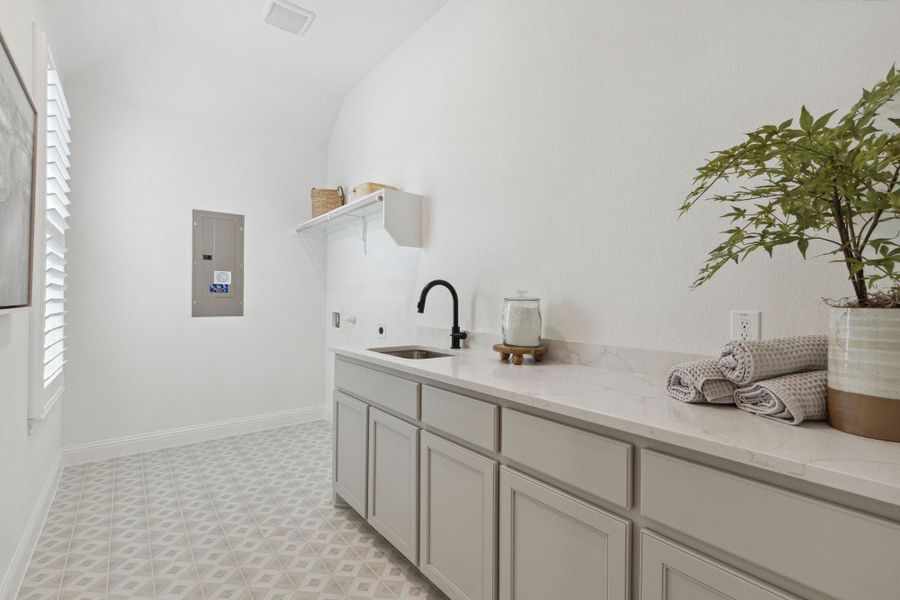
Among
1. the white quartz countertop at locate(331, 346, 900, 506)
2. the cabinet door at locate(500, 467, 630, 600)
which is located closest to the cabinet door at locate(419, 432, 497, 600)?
the cabinet door at locate(500, 467, 630, 600)

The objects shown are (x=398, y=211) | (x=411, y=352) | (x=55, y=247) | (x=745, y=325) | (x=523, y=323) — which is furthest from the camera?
(x=398, y=211)

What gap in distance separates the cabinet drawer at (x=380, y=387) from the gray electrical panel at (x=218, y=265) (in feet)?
5.59

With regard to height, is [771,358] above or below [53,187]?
below

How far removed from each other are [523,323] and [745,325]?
0.78m

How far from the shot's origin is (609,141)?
176 centimetres

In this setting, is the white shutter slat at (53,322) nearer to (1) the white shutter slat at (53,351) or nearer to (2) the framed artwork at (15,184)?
(1) the white shutter slat at (53,351)

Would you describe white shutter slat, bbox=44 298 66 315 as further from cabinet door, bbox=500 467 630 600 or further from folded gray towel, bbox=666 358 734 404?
folded gray towel, bbox=666 358 734 404

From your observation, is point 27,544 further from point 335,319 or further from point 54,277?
point 335,319

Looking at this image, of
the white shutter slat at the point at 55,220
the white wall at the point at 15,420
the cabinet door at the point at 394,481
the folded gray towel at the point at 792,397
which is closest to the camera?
the folded gray towel at the point at 792,397

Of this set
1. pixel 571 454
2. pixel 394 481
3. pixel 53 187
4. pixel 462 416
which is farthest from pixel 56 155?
pixel 571 454

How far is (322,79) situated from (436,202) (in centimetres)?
164

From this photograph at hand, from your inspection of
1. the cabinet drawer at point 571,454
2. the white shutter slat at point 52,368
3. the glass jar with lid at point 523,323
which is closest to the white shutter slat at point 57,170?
the white shutter slat at point 52,368

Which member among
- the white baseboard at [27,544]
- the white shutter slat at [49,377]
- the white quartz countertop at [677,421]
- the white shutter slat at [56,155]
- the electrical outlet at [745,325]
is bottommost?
the white baseboard at [27,544]

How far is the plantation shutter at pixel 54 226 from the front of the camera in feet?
7.28
